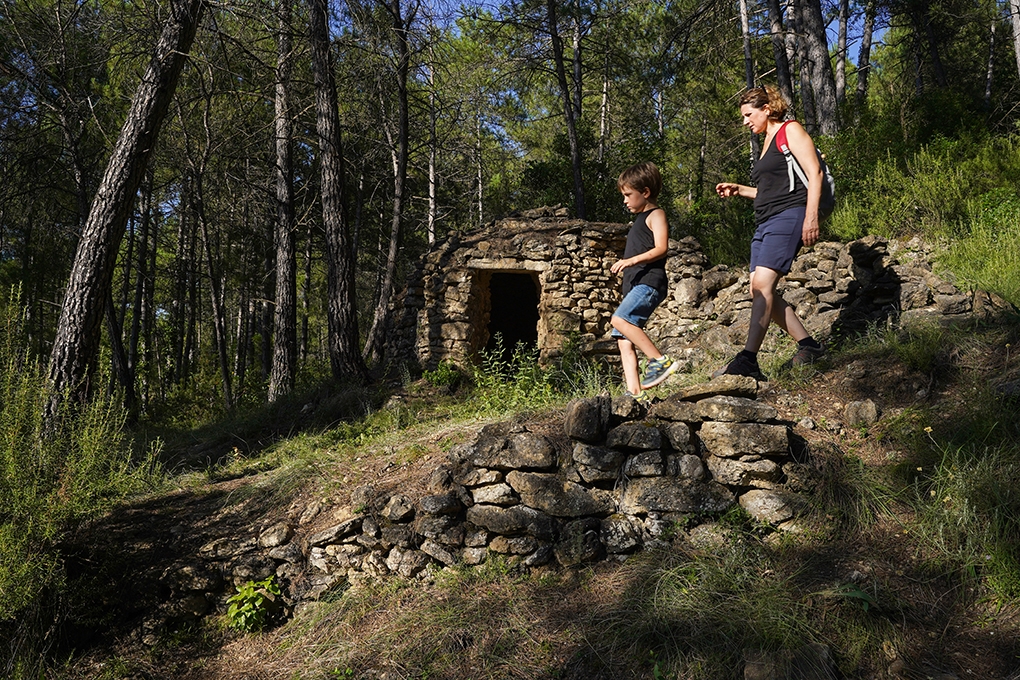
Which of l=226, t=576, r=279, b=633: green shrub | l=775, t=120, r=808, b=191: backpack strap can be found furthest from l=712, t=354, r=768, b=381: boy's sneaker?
l=226, t=576, r=279, b=633: green shrub

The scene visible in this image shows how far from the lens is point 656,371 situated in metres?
4.33

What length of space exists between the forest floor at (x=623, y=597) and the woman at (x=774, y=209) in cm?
61

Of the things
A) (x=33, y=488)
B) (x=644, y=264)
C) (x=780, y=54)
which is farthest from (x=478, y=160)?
(x=33, y=488)

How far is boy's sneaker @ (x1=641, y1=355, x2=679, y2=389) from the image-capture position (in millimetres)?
4301

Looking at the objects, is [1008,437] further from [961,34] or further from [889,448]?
[961,34]

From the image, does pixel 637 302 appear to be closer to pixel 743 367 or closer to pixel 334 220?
pixel 743 367

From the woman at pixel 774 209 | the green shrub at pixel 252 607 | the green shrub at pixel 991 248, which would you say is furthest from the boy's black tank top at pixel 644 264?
the green shrub at pixel 252 607

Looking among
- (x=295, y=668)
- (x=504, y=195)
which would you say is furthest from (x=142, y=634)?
(x=504, y=195)

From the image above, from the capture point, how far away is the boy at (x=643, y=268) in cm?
425

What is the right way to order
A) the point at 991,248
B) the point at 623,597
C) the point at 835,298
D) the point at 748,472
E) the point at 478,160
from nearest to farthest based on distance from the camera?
1. the point at 623,597
2. the point at 748,472
3. the point at 991,248
4. the point at 835,298
5. the point at 478,160

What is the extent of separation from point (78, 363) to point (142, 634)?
3.04 m

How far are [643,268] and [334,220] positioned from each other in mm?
5674

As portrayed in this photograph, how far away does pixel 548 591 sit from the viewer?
3580 millimetres

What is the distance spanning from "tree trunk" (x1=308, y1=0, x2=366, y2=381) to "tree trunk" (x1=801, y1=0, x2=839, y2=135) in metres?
7.77
